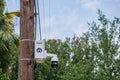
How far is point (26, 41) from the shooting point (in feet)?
23.4

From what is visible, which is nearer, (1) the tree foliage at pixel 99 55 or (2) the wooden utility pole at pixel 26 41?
(2) the wooden utility pole at pixel 26 41

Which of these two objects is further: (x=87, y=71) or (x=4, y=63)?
(x=87, y=71)

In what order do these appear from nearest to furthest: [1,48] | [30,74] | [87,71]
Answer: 1. [30,74]
2. [1,48]
3. [87,71]

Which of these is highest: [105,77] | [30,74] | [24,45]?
[24,45]

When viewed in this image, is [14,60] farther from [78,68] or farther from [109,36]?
[109,36]

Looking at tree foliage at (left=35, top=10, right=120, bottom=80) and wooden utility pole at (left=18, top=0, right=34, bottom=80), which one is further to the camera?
tree foliage at (left=35, top=10, right=120, bottom=80)

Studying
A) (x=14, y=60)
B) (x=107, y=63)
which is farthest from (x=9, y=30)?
(x=14, y=60)

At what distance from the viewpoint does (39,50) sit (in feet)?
23.0

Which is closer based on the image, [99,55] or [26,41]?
[26,41]

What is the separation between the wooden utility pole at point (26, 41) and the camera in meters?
6.99

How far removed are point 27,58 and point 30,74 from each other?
0.94ft

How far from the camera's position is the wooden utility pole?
6.99 meters

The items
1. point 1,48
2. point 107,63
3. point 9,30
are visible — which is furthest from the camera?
point 107,63

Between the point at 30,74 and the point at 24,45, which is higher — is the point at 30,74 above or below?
below
